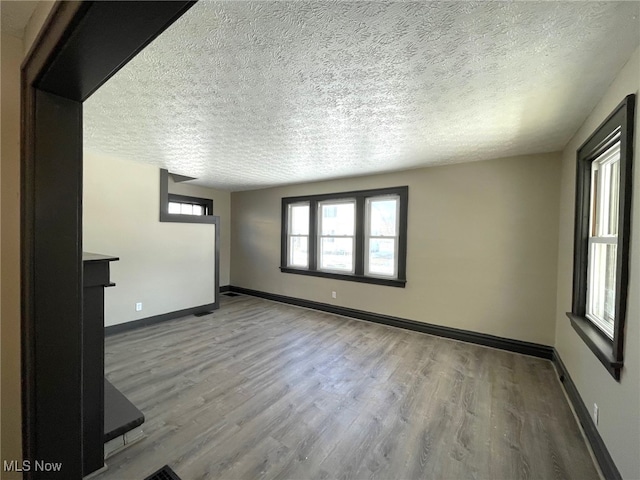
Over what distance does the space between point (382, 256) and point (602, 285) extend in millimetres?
2513

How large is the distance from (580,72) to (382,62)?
46.3 inches

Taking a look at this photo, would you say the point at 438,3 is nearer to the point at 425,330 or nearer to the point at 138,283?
the point at 425,330

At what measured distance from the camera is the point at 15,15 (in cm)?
110

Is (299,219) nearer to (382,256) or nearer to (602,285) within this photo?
(382,256)

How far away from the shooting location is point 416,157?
10.8ft

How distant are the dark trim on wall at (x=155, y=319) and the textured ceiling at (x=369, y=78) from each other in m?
2.36

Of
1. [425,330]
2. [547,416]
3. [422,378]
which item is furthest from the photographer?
[425,330]

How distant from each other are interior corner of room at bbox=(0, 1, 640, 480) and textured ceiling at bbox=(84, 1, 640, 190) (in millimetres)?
17

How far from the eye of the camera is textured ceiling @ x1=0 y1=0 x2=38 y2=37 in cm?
105

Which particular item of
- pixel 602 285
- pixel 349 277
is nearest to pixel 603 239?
pixel 602 285

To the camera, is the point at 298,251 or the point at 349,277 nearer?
the point at 349,277

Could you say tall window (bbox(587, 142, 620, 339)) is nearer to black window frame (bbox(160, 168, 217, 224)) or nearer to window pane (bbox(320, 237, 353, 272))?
window pane (bbox(320, 237, 353, 272))

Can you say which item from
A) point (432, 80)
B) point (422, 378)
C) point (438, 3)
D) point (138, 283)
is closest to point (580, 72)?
point (432, 80)

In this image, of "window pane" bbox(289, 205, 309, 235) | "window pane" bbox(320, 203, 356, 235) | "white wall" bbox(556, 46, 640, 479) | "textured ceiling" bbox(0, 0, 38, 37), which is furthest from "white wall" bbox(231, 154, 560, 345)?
"textured ceiling" bbox(0, 0, 38, 37)
